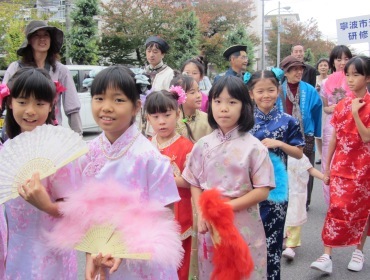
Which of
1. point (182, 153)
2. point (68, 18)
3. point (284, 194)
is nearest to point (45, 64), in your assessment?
point (182, 153)

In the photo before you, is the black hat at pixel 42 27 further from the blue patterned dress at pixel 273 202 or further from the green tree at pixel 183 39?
the green tree at pixel 183 39

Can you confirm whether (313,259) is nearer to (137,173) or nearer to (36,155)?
(137,173)

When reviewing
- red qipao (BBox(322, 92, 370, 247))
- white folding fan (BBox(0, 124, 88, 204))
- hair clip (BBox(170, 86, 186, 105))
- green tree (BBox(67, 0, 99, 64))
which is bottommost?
red qipao (BBox(322, 92, 370, 247))

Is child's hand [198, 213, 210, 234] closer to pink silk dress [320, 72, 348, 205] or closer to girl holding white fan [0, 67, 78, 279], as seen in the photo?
girl holding white fan [0, 67, 78, 279]

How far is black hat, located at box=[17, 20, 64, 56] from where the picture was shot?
354 cm

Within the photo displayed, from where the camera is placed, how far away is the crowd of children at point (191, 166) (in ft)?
6.90

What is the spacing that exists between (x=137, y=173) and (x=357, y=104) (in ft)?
7.97

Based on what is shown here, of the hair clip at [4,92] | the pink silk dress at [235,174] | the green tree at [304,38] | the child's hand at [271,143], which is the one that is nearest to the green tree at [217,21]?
the green tree at [304,38]

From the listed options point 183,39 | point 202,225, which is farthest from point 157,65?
point 183,39

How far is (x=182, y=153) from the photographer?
320 centimetres

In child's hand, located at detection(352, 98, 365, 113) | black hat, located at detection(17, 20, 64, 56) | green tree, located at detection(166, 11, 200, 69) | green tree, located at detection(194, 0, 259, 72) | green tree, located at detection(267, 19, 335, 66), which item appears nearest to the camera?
black hat, located at detection(17, 20, 64, 56)

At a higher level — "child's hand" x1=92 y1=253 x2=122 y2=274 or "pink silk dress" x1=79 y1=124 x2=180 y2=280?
"pink silk dress" x1=79 y1=124 x2=180 y2=280

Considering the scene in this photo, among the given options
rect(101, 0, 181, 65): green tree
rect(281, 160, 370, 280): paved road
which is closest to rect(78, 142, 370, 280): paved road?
rect(281, 160, 370, 280): paved road

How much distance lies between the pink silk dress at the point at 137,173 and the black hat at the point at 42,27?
5.93ft
